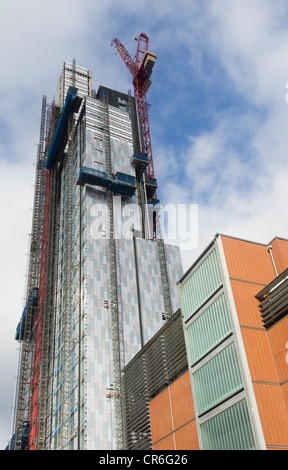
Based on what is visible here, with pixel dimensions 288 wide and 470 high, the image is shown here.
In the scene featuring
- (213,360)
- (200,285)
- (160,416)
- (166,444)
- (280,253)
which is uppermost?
(280,253)

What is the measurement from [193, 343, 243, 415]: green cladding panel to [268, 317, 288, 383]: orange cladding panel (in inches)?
124

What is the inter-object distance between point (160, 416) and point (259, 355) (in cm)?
1946

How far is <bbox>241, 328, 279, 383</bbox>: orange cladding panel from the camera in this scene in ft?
124

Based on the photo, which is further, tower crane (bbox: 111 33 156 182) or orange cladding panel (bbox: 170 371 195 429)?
tower crane (bbox: 111 33 156 182)

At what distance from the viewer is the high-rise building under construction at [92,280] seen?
97188 mm

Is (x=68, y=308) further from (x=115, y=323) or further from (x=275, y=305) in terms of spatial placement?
(x=275, y=305)

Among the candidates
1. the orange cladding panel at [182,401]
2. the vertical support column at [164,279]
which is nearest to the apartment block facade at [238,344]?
the orange cladding panel at [182,401]

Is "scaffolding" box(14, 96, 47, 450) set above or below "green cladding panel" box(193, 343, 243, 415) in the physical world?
above

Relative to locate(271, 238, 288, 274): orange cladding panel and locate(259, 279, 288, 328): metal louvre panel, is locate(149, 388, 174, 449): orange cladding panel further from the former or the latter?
locate(271, 238, 288, 274): orange cladding panel

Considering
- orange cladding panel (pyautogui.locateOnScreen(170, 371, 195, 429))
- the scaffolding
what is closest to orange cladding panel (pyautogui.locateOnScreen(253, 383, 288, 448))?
orange cladding panel (pyautogui.locateOnScreen(170, 371, 195, 429))

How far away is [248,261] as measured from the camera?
146ft

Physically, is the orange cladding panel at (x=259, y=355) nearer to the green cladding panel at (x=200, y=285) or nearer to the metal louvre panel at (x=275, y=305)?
the metal louvre panel at (x=275, y=305)

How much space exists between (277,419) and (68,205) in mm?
103549

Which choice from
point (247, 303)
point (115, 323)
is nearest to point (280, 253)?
point (247, 303)
